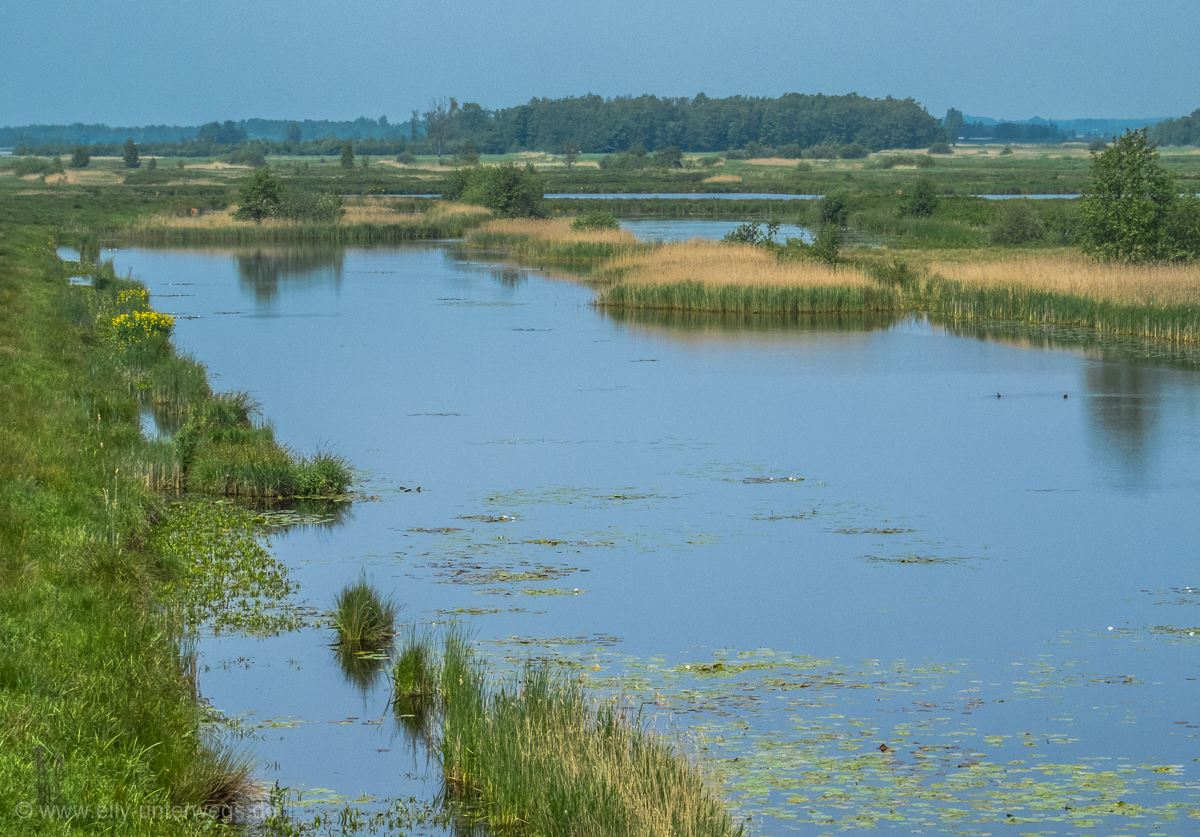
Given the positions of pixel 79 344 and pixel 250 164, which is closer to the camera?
pixel 79 344

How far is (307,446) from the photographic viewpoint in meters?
20.5

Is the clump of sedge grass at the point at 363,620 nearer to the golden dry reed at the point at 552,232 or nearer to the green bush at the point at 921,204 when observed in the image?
the golden dry reed at the point at 552,232

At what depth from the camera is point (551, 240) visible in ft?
193

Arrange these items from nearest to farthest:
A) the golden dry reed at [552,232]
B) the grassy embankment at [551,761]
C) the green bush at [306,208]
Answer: the grassy embankment at [551,761]
the golden dry reed at [552,232]
the green bush at [306,208]

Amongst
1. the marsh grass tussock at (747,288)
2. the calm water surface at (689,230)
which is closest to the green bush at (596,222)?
the calm water surface at (689,230)

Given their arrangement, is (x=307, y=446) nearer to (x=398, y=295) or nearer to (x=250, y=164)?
(x=398, y=295)

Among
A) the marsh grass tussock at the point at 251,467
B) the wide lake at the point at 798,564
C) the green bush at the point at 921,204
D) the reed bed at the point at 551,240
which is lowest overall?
the wide lake at the point at 798,564

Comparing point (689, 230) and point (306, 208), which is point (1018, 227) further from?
point (306, 208)

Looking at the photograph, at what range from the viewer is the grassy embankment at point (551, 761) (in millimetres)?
7156

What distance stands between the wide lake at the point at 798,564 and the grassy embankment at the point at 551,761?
355 millimetres

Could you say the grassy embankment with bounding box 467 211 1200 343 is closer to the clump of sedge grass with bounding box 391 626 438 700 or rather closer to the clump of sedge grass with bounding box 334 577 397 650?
the clump of sedge grass with bounding box 334 577 397 650

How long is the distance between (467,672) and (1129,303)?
2924 cm

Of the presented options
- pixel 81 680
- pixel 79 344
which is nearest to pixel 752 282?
pixel 79 344

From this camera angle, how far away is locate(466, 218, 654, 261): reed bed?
5478 centimetres
